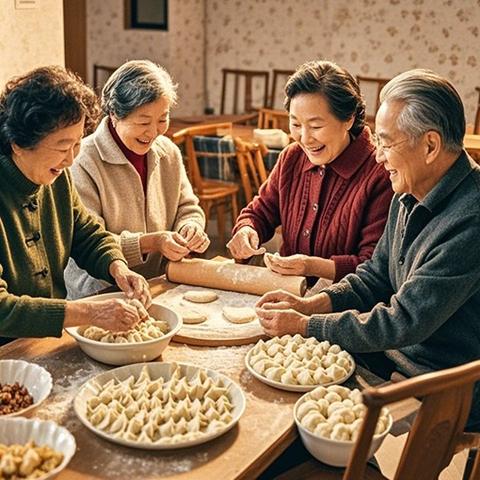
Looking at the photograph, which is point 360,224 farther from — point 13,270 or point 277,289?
point 13,270

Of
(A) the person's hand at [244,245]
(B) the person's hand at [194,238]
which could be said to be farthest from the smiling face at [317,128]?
(B) the person's hand at [194,238]

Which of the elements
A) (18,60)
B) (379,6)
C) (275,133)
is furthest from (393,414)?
(379,6)

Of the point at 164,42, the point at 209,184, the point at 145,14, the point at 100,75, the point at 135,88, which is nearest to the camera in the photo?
the point at 135,88

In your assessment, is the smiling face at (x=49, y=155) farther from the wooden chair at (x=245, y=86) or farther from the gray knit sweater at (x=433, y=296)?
the wooden chair at (x=245, y=86)

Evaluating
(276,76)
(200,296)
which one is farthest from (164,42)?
(200,296)

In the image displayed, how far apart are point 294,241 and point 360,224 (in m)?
0.27

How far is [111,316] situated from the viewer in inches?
77.6

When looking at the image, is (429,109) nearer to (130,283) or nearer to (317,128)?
(317,128)

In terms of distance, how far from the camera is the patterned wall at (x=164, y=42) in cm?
830

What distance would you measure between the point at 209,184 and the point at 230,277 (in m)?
3.37

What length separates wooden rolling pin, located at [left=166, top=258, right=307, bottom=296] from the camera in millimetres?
2457

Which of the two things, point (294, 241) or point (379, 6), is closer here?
point (294, 241)

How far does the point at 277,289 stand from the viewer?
2434 mm

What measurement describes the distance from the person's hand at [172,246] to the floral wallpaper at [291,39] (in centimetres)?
562
